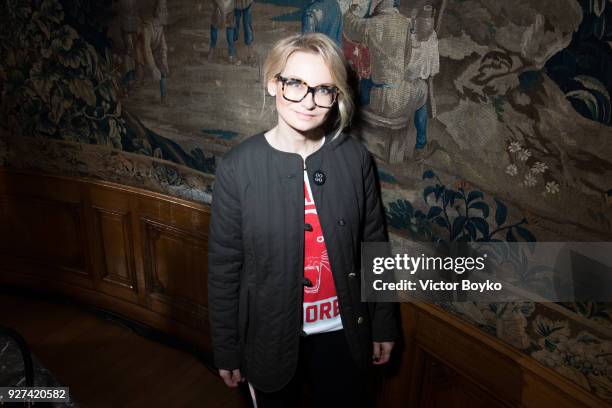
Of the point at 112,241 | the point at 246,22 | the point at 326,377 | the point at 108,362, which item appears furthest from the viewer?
the point at 112,241

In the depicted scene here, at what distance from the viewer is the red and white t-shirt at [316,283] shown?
1488 millimetres

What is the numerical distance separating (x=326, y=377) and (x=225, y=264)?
532 millimetres

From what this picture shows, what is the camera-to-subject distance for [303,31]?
1736 millimetres

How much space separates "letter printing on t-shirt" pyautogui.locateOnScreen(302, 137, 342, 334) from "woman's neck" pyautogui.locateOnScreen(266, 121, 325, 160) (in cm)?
8

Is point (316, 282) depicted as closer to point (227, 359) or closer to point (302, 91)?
point (227, 359)

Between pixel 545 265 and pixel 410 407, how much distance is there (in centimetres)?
87

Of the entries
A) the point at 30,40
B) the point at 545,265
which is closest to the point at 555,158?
the point at 545,265

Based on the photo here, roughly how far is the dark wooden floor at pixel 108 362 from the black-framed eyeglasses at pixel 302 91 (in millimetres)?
1621

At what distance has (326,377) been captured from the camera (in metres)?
1.70

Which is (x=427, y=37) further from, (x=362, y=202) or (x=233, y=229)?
(x=233, y=229)

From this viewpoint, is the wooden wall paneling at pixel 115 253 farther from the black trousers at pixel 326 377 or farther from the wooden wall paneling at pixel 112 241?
the black trousers at pixel 326 377

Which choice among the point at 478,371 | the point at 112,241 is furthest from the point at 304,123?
the point at 112,241

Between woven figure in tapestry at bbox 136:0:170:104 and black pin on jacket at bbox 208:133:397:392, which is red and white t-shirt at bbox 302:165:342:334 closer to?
black pin on jacket at bbox 208:133:397:392

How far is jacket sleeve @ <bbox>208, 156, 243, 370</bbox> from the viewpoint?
4.95 feet
